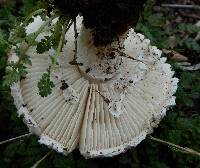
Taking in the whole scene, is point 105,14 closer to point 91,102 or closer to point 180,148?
point 91,102

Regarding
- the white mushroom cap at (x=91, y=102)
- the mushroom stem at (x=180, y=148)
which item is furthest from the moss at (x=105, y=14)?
the mushroom stem at (x=180, y=148)

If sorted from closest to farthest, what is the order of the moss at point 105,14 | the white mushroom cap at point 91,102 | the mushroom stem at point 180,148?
the moss at point 105,14 → the white mushroom cap at point 91,102 → the mushroom stem at point 180,148

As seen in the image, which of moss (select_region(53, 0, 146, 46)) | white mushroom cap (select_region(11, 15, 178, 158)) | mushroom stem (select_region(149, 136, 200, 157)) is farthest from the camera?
mushroom stem (select_region(149, 136, 200, 157))

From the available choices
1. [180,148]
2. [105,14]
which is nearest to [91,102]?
[105,14]

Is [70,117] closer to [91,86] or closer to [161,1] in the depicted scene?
[91,86]

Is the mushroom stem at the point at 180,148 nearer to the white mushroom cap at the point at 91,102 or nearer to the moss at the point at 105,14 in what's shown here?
the white mushroom cap at the point at 91,102

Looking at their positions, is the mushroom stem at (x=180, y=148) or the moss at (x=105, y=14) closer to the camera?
the moss at (x=105, y=14)

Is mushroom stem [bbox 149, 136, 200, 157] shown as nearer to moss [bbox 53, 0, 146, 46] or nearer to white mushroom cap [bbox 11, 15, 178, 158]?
white mushroom cap [bbox 11, 15, 178, 158]

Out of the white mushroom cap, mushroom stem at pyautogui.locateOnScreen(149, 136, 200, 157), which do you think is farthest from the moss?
mushroom stem at pyautogui.locateOnScreen(149, 136, 200, 157)

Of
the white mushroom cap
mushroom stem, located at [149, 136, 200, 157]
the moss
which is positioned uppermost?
the moss

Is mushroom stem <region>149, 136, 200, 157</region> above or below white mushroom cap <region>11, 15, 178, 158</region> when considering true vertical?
below
